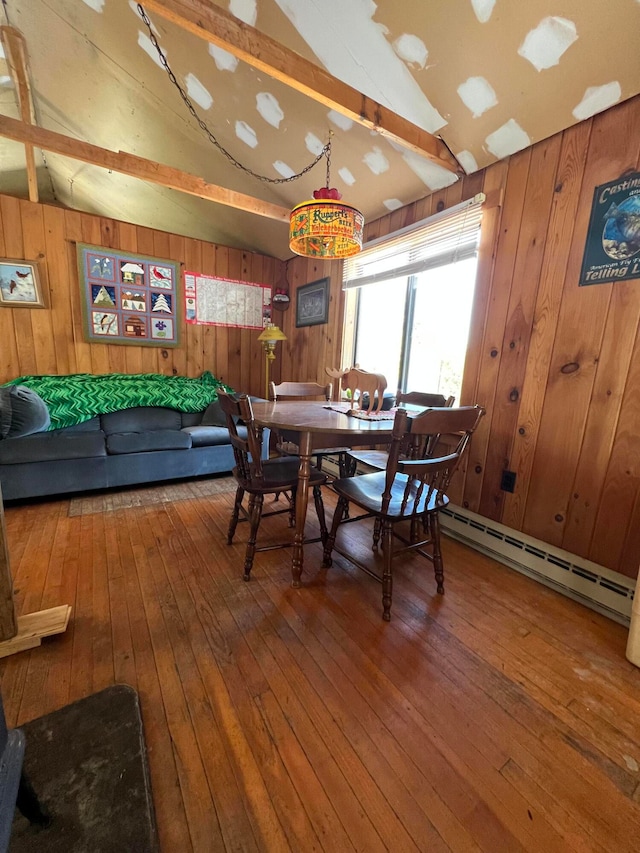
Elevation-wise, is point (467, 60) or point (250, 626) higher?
point (467, 60)

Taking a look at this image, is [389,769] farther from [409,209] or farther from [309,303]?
[309,303]

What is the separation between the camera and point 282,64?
1475mm

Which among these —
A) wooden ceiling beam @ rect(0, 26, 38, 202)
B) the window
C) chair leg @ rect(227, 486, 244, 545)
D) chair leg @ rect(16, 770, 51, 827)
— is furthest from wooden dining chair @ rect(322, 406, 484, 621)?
wooden ceiling beam @ rect(0, 26, 38, 202)

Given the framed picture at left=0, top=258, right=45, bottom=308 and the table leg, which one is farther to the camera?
the framed picture at left=0, top=258, right=45, bottom=308

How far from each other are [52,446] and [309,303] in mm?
2610

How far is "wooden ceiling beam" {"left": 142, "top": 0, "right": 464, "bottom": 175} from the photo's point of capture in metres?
1.30

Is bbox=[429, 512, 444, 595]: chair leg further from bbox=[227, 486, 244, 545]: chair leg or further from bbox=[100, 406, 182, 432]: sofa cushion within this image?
bbox=[100, 406, 182, 432]: sofa cushion

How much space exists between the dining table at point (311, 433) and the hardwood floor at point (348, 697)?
274 mm

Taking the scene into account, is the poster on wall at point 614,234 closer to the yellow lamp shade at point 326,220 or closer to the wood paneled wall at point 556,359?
the wood paneled wall at point 556,359

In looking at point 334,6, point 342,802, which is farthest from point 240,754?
point 334,6

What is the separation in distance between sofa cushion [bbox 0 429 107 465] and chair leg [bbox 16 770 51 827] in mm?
2132

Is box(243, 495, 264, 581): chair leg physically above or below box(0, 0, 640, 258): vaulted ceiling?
below

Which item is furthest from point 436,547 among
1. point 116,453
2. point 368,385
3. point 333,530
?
point 116,453

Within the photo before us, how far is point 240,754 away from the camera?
94cm
